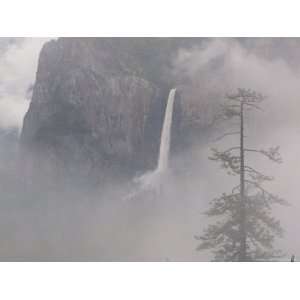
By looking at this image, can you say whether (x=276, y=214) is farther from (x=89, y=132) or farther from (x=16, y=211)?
(x=16, y=211)

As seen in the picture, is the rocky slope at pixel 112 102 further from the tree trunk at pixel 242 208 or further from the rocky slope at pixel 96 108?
the tree trunk at pixel 242 208

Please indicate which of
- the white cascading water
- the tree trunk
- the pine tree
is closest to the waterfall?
the white cascading water

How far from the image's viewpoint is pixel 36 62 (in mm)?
5504

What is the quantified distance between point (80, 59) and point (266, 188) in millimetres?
2015

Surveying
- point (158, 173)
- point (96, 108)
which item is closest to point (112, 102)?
point (96, 108)

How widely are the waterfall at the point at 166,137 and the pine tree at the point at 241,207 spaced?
0.41m

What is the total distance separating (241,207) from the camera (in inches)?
214

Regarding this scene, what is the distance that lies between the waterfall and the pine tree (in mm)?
409

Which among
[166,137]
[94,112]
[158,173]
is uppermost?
[94,112]

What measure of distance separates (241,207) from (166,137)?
2.99 feet

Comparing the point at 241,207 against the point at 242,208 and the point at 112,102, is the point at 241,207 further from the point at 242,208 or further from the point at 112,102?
the point at 112,102

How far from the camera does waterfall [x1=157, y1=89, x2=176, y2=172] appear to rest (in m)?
5.46

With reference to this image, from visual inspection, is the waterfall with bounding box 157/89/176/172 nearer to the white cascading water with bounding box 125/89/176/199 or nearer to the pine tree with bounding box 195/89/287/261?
the white cascading water with bounding box 125/89/176/199
